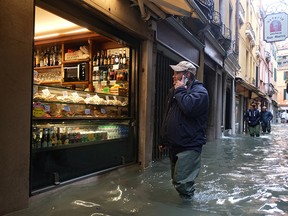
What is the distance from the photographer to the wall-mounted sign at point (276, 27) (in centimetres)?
1881

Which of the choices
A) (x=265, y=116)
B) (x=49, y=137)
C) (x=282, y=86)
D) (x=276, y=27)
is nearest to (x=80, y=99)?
(x=49, y=137)

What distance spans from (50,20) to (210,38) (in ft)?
25.3

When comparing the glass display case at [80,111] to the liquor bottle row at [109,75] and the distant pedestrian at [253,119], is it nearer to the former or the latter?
the liquor bottle row at [109,75]

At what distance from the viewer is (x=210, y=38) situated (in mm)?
12609

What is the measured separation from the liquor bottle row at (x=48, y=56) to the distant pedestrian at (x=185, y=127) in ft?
13.0

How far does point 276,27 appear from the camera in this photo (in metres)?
19.3

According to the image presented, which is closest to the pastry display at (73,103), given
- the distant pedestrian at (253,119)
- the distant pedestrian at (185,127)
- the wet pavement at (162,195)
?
the wet pavement at (162,195)

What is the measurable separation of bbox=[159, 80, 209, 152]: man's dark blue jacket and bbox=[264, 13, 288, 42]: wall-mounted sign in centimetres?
1660

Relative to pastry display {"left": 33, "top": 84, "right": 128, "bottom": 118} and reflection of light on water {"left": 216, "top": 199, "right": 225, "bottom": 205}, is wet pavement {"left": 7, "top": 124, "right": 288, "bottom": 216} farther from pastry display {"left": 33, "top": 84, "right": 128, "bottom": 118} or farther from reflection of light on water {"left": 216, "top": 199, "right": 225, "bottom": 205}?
pastry display {"left": 33, "top": 84, "right": 128, "bottom": 118}

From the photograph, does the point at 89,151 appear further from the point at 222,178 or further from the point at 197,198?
the point at 222,178

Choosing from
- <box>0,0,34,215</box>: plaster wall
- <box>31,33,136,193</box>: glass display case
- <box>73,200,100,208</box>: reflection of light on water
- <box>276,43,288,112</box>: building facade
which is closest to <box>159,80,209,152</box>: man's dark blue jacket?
<box>73,200,100,208</box>: reflection of light on water

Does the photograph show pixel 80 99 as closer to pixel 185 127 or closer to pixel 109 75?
pixel 109 75

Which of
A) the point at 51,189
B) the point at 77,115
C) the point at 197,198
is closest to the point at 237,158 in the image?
the point at 197,198

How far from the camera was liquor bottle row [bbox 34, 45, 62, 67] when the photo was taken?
737cm
